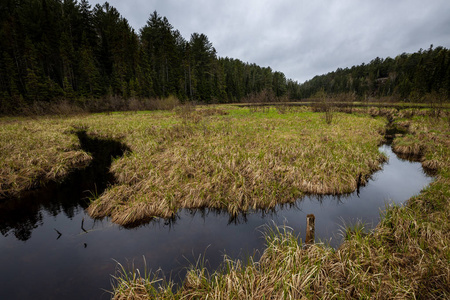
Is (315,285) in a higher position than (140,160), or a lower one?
lower

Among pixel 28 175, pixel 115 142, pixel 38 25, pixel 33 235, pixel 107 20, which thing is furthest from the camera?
pixel 107 20

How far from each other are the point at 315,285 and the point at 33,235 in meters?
8.29

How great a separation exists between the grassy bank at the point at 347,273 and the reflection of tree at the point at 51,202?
4.97 m

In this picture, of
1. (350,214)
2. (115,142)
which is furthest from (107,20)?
(350,214)

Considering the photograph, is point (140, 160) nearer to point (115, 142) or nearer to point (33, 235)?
point (33, 235)

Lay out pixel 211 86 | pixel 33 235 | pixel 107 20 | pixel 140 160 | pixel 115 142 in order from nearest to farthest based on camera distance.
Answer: pixel 33 235, pixel 140 160, pixel 115 142, pixel 107 20, pixel 211 86

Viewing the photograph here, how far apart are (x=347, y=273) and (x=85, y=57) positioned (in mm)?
54822

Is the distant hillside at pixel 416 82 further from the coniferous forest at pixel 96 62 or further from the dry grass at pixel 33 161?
the dry grass at pixel 33 161

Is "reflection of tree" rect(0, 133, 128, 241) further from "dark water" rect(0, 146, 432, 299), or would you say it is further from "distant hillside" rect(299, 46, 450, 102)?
Answer: "distant hillside" rect(299, 46, 450, 102)

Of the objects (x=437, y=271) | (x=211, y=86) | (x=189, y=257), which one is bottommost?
(x=189, y=257)

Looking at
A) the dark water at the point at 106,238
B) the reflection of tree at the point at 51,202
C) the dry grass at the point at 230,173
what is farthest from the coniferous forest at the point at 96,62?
the reflection of tree at the point at 51,202

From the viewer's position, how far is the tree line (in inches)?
1366

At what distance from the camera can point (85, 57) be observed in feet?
133

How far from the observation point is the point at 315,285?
11.5 feet
